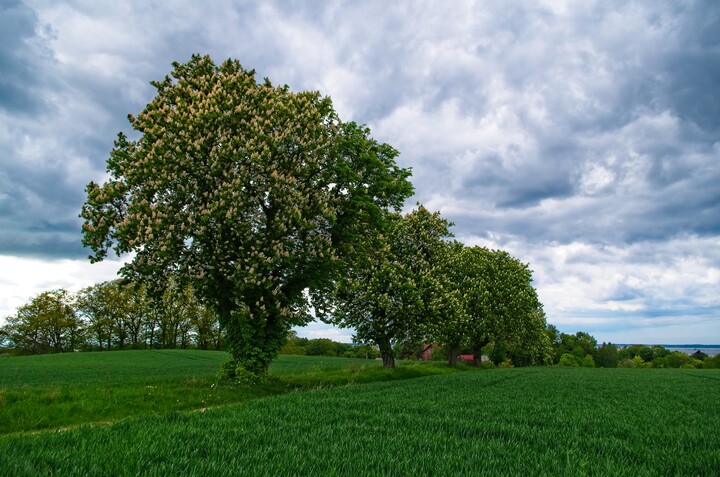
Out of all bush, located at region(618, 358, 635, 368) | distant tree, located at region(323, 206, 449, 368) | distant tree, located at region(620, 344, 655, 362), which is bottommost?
bush, located at region(618, 358, 635, 368)

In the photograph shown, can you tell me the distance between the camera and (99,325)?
88.8 meters

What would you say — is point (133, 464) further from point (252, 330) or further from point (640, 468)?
point (252, 330)

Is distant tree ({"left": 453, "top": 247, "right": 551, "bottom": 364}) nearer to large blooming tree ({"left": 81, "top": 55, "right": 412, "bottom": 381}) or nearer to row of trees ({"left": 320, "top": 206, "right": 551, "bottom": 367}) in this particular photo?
row of trees ({"left": 320, "top": 206, "right": 551, "bottom": 367})

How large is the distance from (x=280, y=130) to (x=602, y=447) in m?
18.8

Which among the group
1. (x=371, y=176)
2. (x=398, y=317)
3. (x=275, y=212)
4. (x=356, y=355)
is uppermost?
(x=371, y=176)

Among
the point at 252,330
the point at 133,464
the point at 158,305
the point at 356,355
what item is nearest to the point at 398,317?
the point at 252,330

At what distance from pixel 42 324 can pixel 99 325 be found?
10.3 meters

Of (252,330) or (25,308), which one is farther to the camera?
(25,308)

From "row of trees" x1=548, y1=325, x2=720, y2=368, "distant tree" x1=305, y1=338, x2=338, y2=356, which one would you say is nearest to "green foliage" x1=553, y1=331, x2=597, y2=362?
"row of trees" x1=548, y1=325, x2=720, y2=368

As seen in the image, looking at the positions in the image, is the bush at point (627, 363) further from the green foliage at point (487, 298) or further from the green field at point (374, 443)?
the green field at point (374, 443)

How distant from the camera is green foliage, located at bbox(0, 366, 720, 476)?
609cm

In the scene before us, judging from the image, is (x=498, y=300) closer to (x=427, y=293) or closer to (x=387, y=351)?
(x=427, y=293)

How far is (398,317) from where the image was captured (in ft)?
116

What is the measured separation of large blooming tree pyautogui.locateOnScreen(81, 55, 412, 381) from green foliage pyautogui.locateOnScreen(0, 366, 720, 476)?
959 cm
